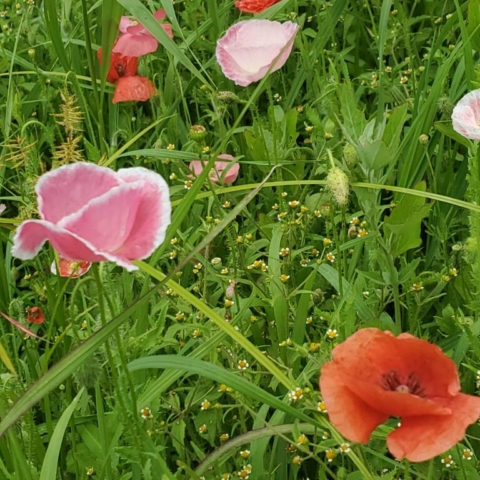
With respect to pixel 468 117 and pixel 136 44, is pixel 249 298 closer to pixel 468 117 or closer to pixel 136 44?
pixel 468 117

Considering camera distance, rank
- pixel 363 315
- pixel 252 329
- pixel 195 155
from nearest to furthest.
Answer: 1. pixel 363 315
2. pixel 252 329
3. pixel 195 155

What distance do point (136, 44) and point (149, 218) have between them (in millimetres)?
1114

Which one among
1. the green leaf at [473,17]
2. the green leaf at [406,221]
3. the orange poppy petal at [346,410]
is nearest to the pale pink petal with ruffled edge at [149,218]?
the orange poppy petal at [346,410]

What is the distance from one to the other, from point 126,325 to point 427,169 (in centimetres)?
74

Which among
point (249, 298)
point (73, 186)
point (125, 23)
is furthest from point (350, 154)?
point (125, 23)

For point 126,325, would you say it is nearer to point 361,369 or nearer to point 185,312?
point 185,312

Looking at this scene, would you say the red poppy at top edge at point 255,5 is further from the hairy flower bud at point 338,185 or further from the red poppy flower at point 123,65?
the hairy flower bud at point 338,185

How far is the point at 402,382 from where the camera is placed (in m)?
0.72

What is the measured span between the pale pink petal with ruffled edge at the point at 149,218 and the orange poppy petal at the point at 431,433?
0.26 m

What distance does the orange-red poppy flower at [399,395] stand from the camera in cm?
63

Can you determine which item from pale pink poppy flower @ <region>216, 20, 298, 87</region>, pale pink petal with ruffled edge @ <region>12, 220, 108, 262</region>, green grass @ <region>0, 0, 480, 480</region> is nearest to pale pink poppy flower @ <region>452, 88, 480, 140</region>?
green grass @ <region>0, 0, 480, 480</region>

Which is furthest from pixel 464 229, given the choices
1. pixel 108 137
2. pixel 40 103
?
pixel 40 103

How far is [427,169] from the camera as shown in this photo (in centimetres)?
158

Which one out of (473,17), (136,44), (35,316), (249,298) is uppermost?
(473,17)
